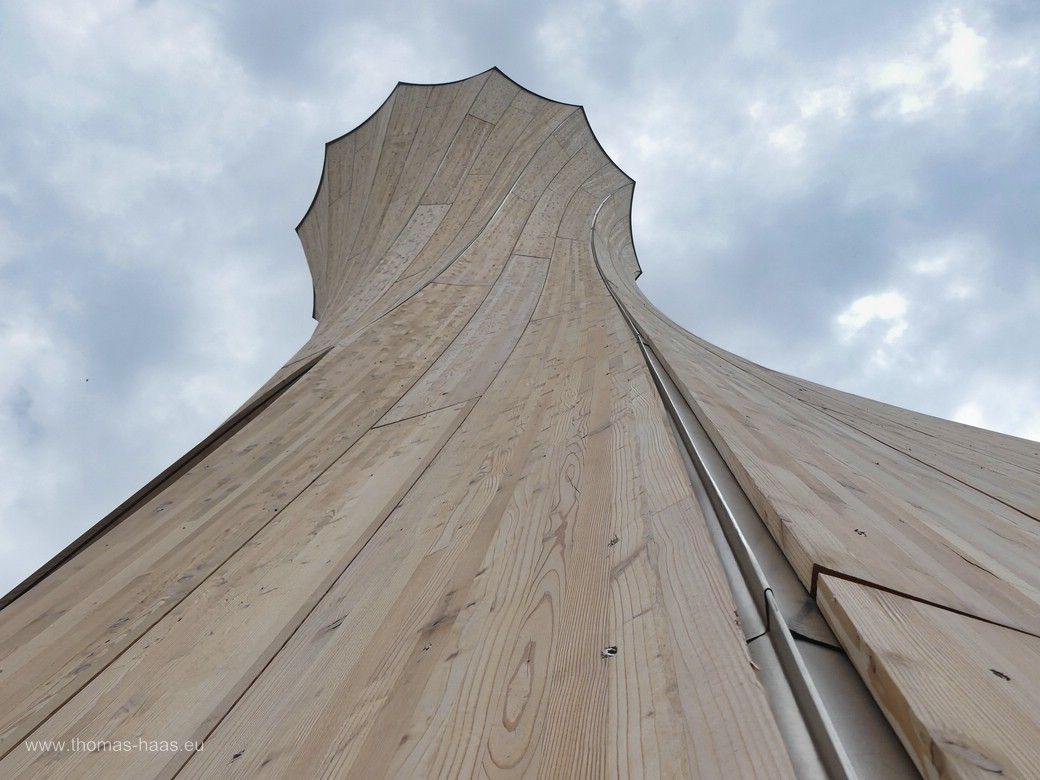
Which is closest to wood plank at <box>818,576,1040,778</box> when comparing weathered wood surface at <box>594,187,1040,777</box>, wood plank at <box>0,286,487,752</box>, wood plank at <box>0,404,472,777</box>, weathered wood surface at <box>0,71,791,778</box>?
weathered wood surface at <box>594,187,1040,777</box>

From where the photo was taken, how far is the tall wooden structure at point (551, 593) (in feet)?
2.15

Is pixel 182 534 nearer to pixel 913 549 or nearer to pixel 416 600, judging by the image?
pixel 416 600

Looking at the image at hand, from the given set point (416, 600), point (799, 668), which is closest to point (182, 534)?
point (416, 600)

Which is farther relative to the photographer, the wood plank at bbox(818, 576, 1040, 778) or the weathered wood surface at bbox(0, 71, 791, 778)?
the weathered wood surface at bbox(0, 71, 791, 778)

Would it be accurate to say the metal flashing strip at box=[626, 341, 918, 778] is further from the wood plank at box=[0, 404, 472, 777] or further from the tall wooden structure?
the wood plank at box=[0, 404, 472, 777]

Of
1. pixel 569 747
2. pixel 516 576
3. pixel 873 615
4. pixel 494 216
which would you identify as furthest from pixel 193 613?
pixel 494 216

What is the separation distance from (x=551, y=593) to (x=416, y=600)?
22 cm

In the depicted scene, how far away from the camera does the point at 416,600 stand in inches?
42.5

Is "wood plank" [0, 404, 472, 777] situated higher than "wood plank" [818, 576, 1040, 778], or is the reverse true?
"wood plank" [818, 576, 1040, 778]

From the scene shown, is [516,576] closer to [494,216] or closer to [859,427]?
[859,427]

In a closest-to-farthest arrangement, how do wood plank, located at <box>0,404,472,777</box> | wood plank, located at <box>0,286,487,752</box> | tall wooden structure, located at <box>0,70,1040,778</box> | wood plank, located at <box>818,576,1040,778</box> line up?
wood plank, located at <box>818,576,1040,778</box> < tall wooden structure, located at <box>0,70,1040,778</box> < wood plank, located at <box>0,404,472,777</box> < wood plank, located at <box>0,286,487,752</box>

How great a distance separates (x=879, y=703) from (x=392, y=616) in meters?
0.66

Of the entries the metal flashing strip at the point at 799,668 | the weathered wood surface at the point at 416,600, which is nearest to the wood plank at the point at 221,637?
the weathered wood surface at the point at 416,600

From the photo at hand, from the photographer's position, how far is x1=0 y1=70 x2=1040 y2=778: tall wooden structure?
0.65m
